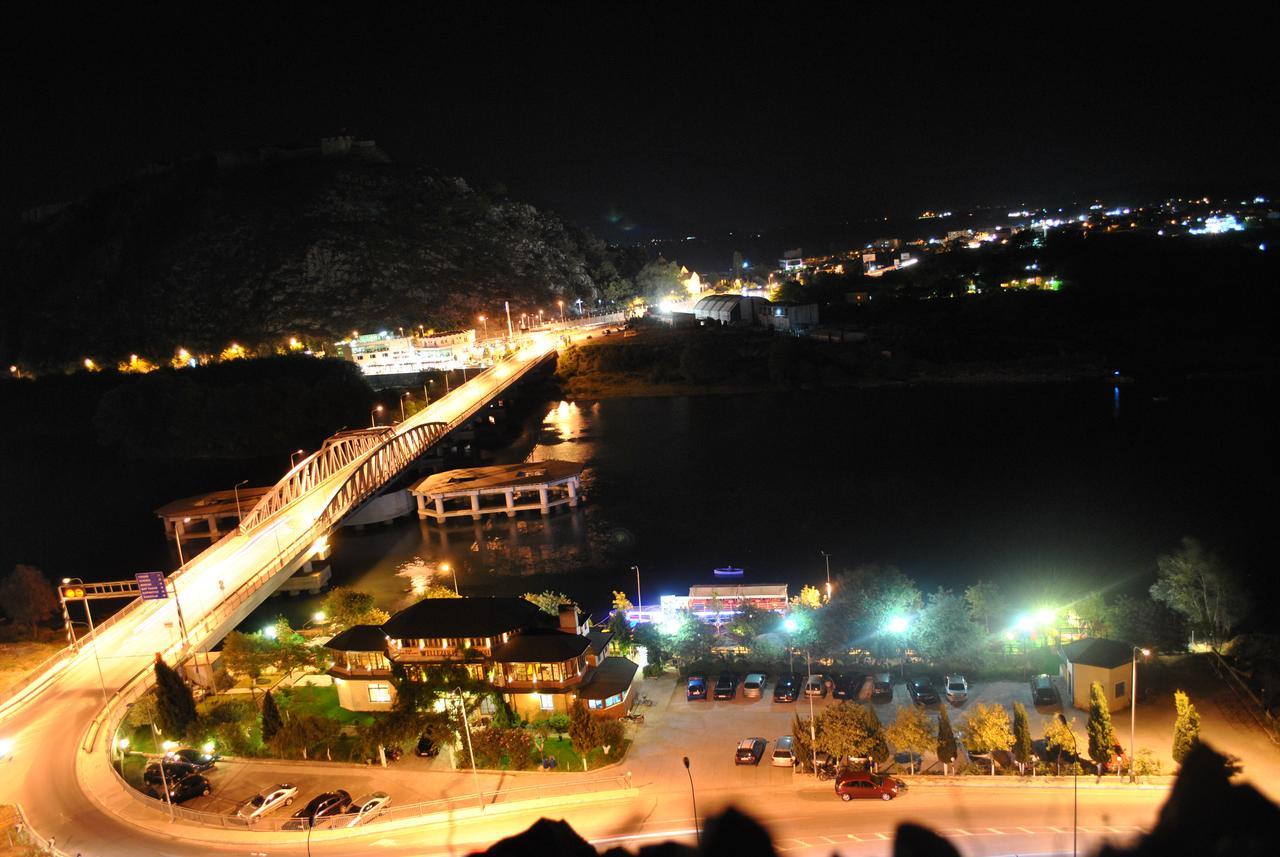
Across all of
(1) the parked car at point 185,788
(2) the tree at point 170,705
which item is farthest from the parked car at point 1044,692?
(2) the tree at point 170,705

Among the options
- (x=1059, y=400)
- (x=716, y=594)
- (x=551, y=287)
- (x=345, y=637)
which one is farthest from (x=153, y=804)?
(x=551, y=287)

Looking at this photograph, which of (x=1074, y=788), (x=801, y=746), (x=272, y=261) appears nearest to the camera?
(x=1074, y=788)

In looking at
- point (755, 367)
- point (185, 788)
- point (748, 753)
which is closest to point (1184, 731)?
point (748, 753)

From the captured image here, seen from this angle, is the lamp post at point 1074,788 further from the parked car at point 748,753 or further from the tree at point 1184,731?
the parked car at point 748,753

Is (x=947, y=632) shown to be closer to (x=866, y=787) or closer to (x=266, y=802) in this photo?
(x=866, y=787)

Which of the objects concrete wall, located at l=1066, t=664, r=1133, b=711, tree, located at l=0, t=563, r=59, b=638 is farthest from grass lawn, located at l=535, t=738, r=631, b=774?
tree, located at l=0, t=563, r=59, b=638

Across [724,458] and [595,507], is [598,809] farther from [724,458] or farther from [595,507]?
[724,458]
